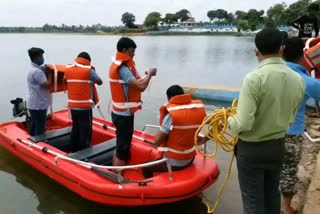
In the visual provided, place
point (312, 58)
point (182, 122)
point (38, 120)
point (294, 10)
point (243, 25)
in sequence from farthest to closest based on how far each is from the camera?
point (243, 25) < point (294, 10) < point (38, 120) < point (182, 122) < point (312, 58)

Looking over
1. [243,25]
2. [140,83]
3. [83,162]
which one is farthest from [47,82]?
[243,25]

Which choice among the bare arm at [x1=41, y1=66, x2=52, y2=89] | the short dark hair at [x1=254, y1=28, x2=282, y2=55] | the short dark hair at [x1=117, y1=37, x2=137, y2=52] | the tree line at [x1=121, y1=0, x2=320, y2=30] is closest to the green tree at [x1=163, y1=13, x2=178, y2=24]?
the tree line at [x1=121, y1=0, x2=320, y2=30]

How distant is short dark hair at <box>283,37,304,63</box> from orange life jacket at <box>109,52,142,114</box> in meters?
1.53

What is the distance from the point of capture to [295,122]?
99.9 inches

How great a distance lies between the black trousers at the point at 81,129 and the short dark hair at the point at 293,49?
2.57m

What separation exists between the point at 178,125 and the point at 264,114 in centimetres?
107

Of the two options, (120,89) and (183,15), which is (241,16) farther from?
(120,89)

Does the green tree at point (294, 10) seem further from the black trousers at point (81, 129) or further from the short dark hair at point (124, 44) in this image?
the short dark hair at point (124, 44)

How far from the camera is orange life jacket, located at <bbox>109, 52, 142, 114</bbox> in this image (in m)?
3.20

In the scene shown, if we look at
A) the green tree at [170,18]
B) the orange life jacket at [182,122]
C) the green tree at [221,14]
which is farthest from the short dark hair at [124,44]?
the green tree at [221,14]

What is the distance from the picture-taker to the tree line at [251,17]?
50856mm

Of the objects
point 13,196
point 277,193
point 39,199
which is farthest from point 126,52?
point 13,196

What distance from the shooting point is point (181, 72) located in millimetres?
16047

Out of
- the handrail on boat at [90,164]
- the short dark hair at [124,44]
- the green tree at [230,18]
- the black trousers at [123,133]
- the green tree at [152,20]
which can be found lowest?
the handrail on boat at [90,164]
